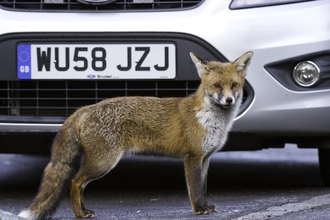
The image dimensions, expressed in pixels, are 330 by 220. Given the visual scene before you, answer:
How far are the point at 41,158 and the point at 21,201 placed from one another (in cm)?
314

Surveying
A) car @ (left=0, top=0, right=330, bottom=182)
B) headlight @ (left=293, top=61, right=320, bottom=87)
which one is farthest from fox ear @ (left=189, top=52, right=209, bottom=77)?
headlight @ (left=293, top=61, right=320, bottom=87)

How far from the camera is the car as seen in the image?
221 inches

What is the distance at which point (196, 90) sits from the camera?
5656 millimetres

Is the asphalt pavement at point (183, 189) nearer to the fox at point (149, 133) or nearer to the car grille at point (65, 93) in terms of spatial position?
the fox at point (149, 133)

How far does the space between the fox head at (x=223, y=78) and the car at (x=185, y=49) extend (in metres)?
0.34

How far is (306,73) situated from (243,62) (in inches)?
22.8

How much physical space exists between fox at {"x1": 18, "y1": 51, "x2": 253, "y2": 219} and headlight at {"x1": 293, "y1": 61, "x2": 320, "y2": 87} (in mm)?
495

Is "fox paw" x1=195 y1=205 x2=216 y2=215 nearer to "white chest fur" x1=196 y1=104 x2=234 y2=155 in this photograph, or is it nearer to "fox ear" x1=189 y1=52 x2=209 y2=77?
"white chest fur" x1=196 y1=104 x2=234 y2=155

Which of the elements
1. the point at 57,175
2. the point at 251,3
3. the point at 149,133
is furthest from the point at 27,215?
the point at 251,3

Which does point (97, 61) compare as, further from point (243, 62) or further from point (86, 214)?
point (86, 214)

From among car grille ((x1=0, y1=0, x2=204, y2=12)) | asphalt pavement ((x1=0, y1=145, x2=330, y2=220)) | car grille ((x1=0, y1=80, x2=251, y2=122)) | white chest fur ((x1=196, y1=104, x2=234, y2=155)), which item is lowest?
asphalt pavement ((x1=0, y1=145, x2=330, y2=220))

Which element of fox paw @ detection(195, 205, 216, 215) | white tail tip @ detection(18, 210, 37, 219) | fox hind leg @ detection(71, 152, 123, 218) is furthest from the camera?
fox paw @ detection(195, 205, 216, 215)

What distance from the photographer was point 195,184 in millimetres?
5148

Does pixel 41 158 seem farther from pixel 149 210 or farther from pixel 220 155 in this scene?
pixel 149 210
